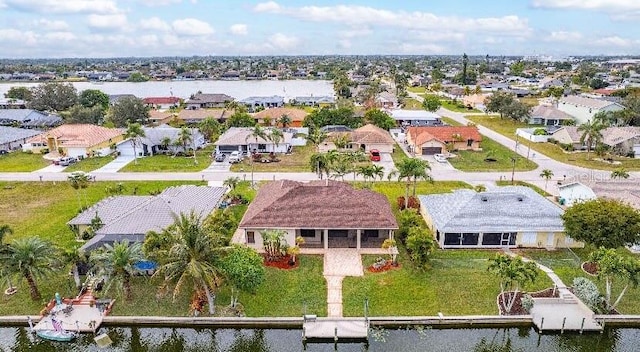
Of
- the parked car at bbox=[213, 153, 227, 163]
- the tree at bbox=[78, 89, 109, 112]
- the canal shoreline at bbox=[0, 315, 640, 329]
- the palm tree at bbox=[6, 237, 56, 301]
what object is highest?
the tree at bbox=[78, 89, 109, 112]

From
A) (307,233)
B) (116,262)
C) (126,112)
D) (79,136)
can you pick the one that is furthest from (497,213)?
(126,112)

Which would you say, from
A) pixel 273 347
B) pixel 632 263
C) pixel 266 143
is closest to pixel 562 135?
pixel 266 143

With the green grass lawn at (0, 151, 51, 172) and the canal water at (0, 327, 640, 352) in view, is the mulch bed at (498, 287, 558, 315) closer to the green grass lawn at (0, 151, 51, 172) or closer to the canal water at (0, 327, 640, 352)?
the canal water at (0, 327, 640, 352)

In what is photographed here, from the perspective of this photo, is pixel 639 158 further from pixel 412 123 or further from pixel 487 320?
pixel 487 320

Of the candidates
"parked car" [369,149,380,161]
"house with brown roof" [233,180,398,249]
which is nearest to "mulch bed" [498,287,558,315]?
"house with brown roof" [233,180,398,249]

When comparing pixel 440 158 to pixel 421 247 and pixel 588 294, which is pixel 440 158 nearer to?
pixel 421 247

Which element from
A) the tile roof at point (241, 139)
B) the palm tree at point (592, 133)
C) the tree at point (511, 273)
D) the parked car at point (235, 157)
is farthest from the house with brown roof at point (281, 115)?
the tree at point (511, 273)
